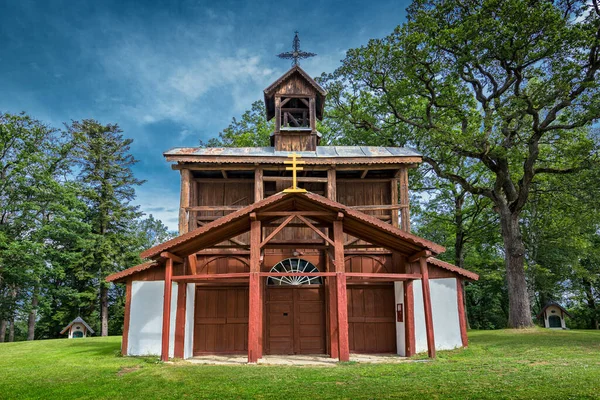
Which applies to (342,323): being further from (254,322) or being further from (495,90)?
(495,90)

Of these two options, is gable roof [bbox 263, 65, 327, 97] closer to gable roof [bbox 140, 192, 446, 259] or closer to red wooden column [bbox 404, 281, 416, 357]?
gable roof [bbox 140, 192, 446, 259]

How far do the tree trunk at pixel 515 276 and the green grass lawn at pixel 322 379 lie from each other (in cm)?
736

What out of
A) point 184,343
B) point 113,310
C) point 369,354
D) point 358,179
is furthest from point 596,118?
point 113,310

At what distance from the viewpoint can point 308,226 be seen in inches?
499

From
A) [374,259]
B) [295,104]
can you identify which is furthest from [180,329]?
[295,104]

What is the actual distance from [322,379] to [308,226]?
15.7 feet

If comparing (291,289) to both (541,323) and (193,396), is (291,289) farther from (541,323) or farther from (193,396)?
(541,323)

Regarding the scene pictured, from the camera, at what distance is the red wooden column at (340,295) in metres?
11.6

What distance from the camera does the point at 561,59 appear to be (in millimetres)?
18609

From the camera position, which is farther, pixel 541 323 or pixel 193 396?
pixel 541 323

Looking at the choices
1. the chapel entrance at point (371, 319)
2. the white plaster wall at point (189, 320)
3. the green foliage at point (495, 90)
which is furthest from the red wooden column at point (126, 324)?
the green foliage at point (495, 90)

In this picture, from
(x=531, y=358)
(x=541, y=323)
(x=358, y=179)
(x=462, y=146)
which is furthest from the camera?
(x=541, y=323)

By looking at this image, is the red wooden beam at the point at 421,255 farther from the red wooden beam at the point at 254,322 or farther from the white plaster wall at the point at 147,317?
the white plaster wall at the point at 147,317

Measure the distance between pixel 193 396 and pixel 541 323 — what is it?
31719mm
